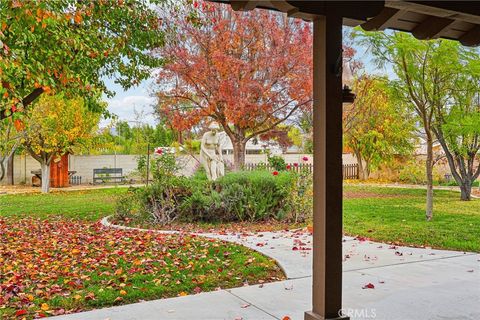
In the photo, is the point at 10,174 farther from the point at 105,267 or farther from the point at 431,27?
the point at 431,27

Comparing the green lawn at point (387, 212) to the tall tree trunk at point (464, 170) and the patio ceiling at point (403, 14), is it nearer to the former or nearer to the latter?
the tall tree trunk at point (464, 170)

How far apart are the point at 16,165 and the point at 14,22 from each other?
38.7 feet

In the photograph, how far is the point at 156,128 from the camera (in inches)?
655

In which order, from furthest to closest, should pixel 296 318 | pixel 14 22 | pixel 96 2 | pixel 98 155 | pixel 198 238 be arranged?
pixel 98 155
pixel 96 2
pixel 198 238
pixel 14 22
pixel 296 318

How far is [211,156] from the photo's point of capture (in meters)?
8.47

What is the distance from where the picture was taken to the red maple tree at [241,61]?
388 inches

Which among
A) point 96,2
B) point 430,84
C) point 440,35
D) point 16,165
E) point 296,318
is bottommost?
point 296,318

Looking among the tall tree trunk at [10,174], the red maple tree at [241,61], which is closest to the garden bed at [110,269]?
the red maple tree at [241,61]

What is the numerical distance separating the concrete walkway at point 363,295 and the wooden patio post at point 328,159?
62cm

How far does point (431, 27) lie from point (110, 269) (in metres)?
3.37

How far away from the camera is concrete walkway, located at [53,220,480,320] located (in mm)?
2840

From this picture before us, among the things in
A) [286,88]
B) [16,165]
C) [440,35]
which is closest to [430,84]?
[286,88]

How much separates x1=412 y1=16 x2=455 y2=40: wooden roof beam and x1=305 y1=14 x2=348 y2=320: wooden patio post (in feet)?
3.00

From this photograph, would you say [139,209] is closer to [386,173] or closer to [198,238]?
[198,238]
